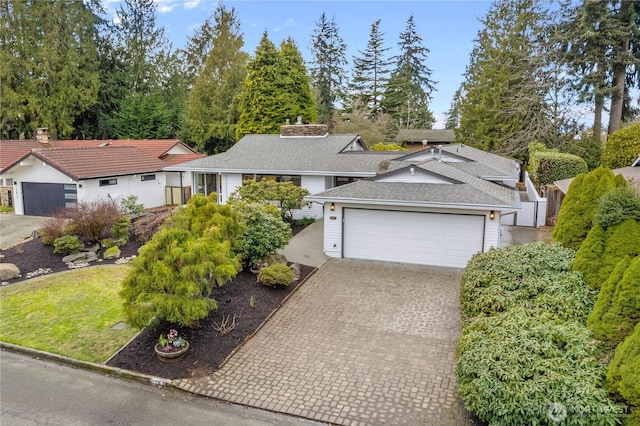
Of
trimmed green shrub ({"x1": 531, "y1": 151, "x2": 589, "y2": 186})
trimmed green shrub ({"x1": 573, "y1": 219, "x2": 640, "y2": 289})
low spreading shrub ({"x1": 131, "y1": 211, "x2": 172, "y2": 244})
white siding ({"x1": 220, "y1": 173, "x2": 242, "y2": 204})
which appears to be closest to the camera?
trimmed green shrub ({"x1": 573, "y1": 219, "x2": 640, "y2": 289})

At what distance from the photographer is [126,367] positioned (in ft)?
25.6

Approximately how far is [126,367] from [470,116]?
33409 mm

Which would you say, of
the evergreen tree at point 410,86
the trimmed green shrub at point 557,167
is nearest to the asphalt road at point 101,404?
the trimmed green shrub at point 557,167

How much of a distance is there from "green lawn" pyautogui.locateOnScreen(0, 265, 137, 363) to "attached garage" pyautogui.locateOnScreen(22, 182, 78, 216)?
32.0ft

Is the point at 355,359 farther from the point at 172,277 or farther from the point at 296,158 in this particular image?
the point at 296,158

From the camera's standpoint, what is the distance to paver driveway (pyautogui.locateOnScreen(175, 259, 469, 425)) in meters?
6.70

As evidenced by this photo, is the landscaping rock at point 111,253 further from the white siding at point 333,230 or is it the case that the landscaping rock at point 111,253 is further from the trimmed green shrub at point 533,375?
the trimmed green shrub at point 533,375

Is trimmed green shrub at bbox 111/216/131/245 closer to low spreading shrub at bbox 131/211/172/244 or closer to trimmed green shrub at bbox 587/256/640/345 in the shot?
low spreading shrub at bbox 131/211/172/244

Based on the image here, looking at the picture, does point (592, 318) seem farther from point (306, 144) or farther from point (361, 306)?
point (306, 144)

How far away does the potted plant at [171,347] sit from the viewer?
7844mm

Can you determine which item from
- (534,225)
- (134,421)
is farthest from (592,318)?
(534,225)

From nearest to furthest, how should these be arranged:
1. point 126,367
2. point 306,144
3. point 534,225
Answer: point 126,367 < point 534,225 < point 306,144

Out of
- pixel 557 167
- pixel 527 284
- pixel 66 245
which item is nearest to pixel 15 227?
pixel 66 245

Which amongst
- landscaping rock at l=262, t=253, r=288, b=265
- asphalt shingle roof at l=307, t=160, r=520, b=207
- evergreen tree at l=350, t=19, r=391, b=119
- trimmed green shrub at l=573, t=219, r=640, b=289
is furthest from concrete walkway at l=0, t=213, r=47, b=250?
evergreen tree at l=350, t=19, r=391, b=119
